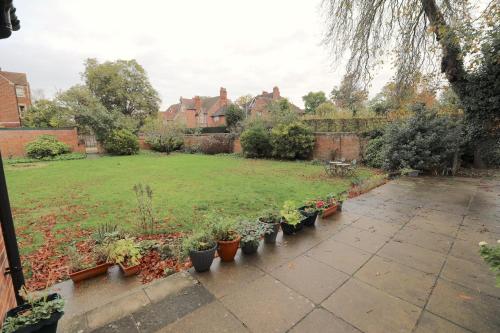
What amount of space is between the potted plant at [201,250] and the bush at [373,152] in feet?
32.7

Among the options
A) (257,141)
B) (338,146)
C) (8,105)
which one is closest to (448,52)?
(338,146)

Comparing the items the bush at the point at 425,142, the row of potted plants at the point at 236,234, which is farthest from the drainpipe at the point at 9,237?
the bush at the point at 425,142

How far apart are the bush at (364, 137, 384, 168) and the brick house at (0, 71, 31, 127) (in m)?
35.3

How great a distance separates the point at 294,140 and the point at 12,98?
3436 cm

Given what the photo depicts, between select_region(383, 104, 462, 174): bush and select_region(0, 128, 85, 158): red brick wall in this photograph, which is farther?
select_region(0, 128, 85, 158): red brick wall

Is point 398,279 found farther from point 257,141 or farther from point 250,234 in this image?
point 257,141

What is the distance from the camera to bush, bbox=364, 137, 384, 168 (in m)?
10.4

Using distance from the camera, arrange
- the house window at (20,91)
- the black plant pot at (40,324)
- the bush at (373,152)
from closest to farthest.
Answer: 1. the black plant pot at (40,324)
2. the bush at (373,152)
3. the house window at (20,91)

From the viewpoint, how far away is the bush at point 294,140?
13.1 metres

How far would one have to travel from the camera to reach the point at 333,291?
2.22m

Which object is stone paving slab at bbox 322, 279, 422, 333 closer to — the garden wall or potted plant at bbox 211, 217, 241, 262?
potted plant at bbox 211, 217, 241, 262

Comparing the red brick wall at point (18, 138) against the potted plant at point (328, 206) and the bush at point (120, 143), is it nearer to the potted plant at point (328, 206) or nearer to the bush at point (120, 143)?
the bush at point (120, 143)

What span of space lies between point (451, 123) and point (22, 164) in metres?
21.5

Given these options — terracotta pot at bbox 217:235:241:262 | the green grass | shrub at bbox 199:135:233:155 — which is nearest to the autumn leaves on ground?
the green grass
